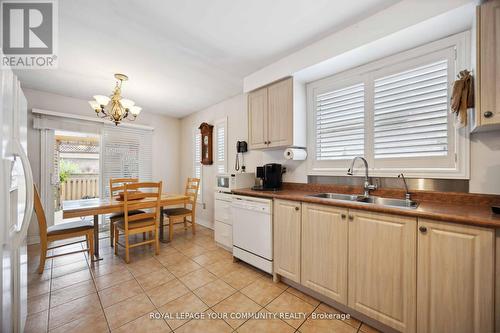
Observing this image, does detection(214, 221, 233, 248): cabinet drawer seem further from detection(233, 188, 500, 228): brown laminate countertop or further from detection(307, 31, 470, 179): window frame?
detection(233, 188, 500, 228): brown laminate countertop

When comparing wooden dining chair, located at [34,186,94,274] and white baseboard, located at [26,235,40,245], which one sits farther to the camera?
white baseboard, located at [26,235,40,245]

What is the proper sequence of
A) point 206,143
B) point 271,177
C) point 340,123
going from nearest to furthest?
point 340,123, point 271,177, point 206,143

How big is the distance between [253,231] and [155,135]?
3.48 m

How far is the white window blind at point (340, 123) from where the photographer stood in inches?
82.0

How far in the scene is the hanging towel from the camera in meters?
1.35

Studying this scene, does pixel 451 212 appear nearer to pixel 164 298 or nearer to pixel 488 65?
pixel 488 65

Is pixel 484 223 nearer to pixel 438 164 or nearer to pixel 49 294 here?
pixel 438 164

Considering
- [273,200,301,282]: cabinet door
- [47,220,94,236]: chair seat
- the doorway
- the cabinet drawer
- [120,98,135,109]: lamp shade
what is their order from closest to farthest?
[273,200,301,282]: cabinet door → [47,220,94,236]: chair seat → [120,98,135,109]: lamp shade → the cabinet drawer → the doorway

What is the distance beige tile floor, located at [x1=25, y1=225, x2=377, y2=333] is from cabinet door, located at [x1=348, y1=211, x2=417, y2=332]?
25 centimetres

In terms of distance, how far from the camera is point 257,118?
2.68m

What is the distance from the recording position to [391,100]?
1872mm

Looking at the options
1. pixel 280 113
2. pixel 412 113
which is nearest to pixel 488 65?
pixel 412 113

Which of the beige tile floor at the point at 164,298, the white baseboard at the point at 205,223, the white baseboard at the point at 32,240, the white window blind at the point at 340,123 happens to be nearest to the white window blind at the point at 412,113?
the white window blind at the point at 340,123

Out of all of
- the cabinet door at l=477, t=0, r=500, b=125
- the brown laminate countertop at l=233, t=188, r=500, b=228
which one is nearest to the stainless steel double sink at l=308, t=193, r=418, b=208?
the brown laminate countertop at l=233, t=188, r=500, b=228
